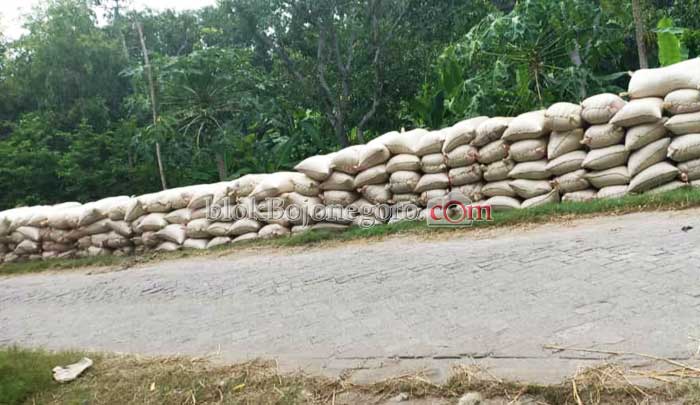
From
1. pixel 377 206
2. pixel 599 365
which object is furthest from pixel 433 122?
pixel 599 365

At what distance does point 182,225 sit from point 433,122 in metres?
4.79

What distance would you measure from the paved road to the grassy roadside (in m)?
0.21

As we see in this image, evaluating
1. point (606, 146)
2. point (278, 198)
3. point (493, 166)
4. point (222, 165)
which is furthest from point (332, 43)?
point (606, 146)

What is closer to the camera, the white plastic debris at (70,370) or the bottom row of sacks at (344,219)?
the white plastic debris at (70,370)

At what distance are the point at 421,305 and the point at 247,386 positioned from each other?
4.01ft

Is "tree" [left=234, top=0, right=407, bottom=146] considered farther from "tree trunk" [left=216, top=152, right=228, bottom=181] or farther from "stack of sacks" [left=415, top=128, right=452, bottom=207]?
"stack of sacks" [left=415, top=128, right=452, bottom=207]

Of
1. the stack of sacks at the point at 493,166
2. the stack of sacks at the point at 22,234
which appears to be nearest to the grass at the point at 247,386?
the stack of sacks at the point at 493,166

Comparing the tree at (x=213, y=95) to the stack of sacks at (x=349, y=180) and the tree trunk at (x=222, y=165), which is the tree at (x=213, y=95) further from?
the stack of sacks at (x=349, y=180)

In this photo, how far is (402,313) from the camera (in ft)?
9.87

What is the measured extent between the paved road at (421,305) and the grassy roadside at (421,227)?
21cm

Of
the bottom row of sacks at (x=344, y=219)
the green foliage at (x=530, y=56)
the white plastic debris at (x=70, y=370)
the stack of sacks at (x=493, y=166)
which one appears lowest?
the white plastic debris at (x=70, y=370)

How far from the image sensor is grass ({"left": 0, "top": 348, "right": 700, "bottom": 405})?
5.99 feet

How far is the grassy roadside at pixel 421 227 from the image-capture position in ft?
14.4

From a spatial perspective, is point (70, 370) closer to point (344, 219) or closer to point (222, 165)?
point (344, 219)
